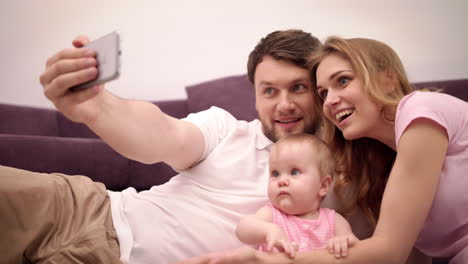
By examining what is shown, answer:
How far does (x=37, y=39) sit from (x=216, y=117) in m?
1.92

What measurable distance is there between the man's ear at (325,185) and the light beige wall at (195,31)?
1263mm

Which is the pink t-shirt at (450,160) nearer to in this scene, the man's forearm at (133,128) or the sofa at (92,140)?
the man's forearm at (133,128)

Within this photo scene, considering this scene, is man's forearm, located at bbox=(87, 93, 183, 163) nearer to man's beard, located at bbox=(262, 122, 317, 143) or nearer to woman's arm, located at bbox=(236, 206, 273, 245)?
woman's arm, located at bbox=(236, 206, 273, 245)

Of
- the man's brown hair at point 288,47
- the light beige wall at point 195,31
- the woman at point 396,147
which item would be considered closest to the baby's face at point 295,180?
the woman at point 396,147

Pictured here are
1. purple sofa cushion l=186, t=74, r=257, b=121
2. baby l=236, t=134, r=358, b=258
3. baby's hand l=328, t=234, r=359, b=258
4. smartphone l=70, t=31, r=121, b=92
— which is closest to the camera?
smartphone l=70, t=31, r=121, b=92

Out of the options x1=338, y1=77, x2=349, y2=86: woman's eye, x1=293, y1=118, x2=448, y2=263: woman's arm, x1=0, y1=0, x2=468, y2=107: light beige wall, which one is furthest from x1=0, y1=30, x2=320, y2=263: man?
x1=0, y1=0, x2=468, y2=107: light beige wall

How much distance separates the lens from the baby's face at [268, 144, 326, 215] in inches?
40.9

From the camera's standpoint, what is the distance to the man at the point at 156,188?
88 cm

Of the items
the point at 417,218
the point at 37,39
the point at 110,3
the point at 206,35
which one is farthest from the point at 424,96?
the point at 37,39

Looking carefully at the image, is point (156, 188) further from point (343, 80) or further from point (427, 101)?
point (427, 101)

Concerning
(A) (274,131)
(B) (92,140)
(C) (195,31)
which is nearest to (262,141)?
(A) (274,131)

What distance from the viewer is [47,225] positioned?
98cm

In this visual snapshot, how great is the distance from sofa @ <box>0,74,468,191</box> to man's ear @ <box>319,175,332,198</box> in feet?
2.78

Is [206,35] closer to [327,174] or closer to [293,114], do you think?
[293,114]
